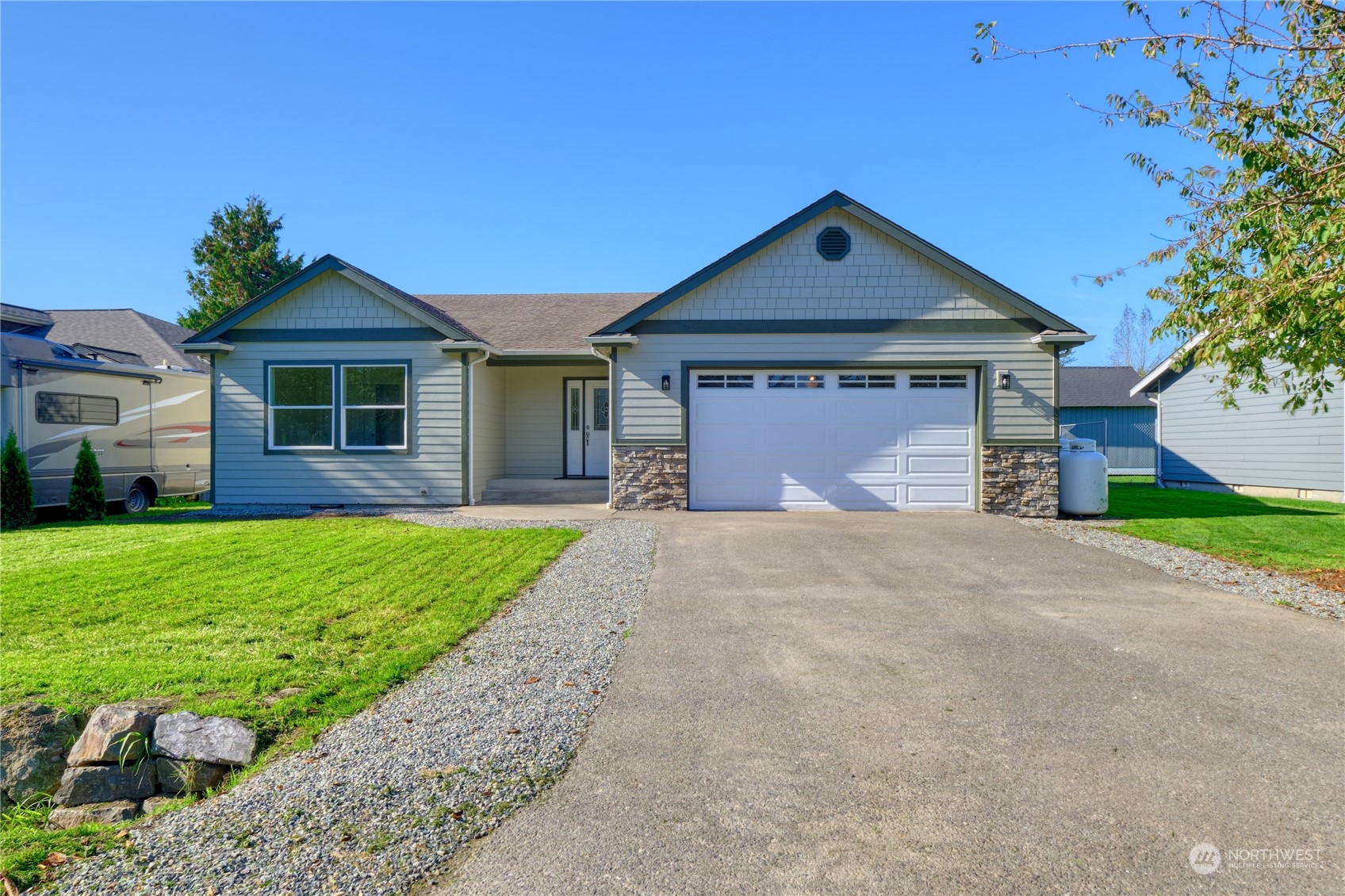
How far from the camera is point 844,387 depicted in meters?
12.9

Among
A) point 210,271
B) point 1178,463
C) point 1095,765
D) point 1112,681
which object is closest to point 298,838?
point 1095,765

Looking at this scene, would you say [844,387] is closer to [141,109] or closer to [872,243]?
[872,243]

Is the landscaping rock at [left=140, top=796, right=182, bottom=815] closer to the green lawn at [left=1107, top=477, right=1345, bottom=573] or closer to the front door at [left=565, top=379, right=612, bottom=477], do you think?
the green lawn at [left=1107, top=477, right=1345, bottom=573]

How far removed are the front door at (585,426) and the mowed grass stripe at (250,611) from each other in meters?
5.41

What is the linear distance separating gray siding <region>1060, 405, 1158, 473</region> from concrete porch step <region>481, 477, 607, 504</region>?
21745 mm

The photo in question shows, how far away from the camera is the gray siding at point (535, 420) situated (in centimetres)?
1616

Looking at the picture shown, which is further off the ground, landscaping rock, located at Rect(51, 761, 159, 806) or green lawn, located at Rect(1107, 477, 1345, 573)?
green lawn, located at Rect(1107, 477, 1345, 573)

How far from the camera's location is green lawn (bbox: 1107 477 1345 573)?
9.24m

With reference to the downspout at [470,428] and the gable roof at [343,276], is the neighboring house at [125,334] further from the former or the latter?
the downspout at [470,428]

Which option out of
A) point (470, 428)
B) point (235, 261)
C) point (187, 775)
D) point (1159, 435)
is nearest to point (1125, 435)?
point (1159, 435)

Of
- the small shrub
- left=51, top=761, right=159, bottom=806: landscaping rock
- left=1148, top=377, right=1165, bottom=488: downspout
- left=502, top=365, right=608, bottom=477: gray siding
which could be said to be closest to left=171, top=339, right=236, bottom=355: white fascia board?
the small shrub

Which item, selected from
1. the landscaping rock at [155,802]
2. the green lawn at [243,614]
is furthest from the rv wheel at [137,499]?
the landscaping rock at [155,802]

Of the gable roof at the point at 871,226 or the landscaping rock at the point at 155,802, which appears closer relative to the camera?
Answer: the landscaping rock at the point at 155,802

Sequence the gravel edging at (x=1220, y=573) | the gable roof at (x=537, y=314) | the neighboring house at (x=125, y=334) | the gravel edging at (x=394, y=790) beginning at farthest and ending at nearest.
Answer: the neighboring house at (x=125, y=334)
the gable roof at (x=537, y=314)
the gravel edging at (x=1220, y=573)
the gravel edging at (x=394, y=790)
